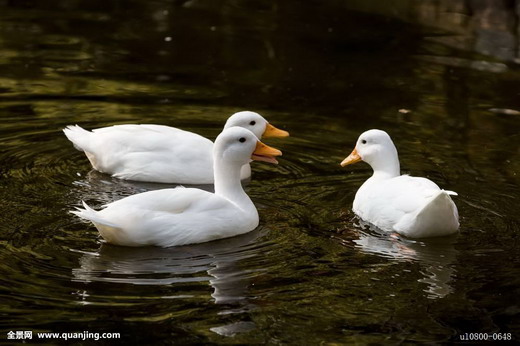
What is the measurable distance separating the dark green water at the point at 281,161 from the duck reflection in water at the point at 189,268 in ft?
0.07

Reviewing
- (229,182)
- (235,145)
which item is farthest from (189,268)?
(235,145)

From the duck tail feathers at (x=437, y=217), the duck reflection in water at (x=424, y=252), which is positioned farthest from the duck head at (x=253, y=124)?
the duck tail feathers at (x=437, y=217)

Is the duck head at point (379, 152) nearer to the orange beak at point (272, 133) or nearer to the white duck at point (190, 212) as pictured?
the orange beak at point (272, 133)

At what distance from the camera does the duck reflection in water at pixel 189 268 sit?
7035mm

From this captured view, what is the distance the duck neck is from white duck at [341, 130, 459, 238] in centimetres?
107

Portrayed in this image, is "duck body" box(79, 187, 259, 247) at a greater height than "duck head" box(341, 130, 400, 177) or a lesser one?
lesser

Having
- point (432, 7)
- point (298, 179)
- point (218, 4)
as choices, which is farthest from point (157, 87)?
point (432, 7)

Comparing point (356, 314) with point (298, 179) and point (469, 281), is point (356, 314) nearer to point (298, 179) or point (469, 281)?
point (469, 281)

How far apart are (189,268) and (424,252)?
6.17 ft

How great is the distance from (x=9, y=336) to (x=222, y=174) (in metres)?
2.90

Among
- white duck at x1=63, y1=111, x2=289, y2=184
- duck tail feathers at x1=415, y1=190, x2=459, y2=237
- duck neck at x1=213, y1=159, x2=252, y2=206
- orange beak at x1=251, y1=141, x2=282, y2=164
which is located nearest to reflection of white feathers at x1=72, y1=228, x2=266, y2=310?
duck neck at x1=213, y1=159, x2=252, y2=206

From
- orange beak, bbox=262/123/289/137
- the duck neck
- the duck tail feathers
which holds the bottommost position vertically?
the duck tail feathers

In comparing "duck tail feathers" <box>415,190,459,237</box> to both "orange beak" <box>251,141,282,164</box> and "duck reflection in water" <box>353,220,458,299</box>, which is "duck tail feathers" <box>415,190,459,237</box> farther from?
"orange beak" <box>251,141,282,164</box>

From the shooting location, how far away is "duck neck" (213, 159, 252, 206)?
28.6 ft
